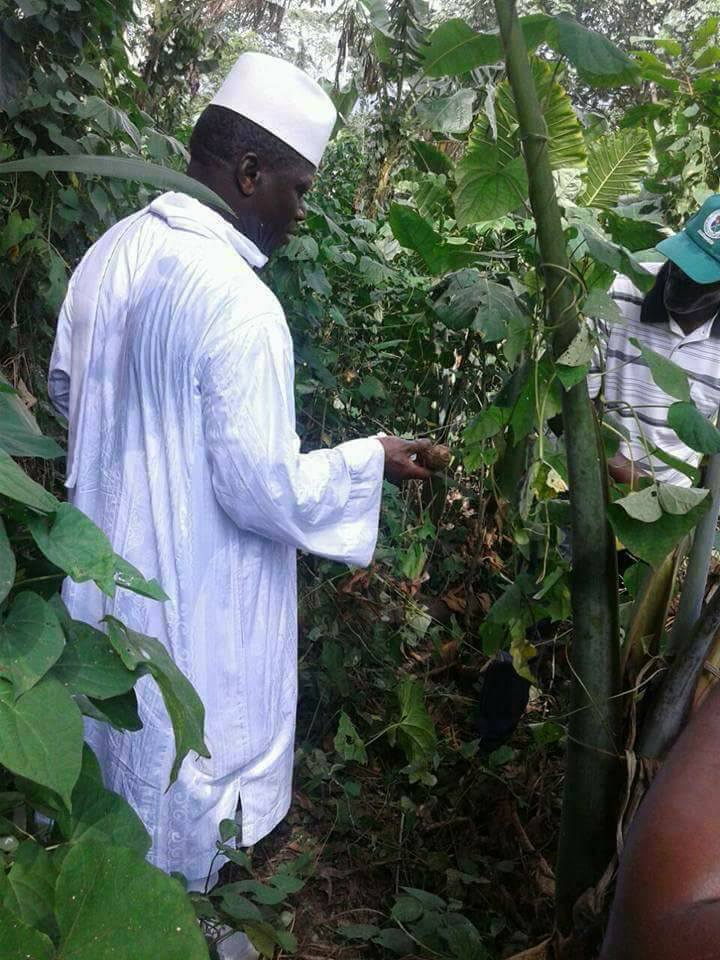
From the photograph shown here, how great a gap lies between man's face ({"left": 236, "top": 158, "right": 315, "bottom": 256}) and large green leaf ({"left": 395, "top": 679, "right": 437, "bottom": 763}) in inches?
51.7

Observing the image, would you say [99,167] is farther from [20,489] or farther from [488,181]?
[488,181]

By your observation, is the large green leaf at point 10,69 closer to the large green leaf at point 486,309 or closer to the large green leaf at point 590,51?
the large green leaf at point 486,309

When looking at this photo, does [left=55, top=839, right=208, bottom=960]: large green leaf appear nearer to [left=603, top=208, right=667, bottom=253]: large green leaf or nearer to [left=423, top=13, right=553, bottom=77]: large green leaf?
[left=423, top=13, right=553, bottom=77]: large green leaf

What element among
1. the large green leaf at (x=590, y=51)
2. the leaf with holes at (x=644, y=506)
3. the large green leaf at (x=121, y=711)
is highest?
the large green leaf at (x=590, y=51)

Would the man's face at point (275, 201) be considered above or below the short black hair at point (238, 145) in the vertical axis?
below

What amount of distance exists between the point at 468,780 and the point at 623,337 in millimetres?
1274

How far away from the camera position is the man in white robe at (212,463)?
162cm

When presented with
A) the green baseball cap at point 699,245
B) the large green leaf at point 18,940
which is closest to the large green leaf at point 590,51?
the green baseball cap at point 699,245

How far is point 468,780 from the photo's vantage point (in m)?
2.62

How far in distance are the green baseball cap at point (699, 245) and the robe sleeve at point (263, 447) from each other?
0.77 m

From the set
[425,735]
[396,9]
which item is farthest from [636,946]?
[396,9]

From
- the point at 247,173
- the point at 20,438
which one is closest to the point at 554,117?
the point at 247,173

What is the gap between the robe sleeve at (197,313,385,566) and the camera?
5.24 feet

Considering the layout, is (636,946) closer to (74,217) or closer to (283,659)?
(283,659)
